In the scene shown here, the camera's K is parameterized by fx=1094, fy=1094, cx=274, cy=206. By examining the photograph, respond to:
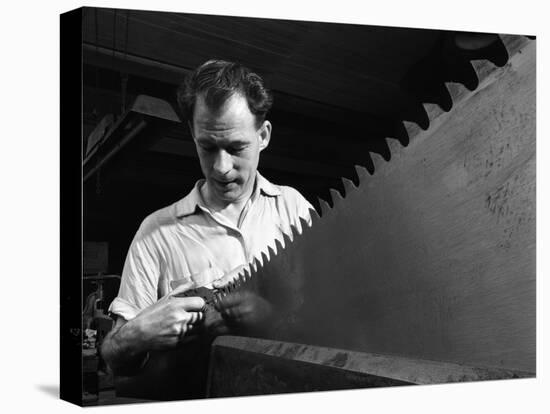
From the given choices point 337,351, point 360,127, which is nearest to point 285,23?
point 360,127

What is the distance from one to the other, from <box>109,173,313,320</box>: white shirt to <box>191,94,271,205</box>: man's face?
70 millimetres

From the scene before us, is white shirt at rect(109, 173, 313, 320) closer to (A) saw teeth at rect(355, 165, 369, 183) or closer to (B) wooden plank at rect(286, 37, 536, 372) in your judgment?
(B) wooden plank at rect(286, 37, 536, 372)

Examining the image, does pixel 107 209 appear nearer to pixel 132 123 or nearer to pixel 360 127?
pixel 132 123

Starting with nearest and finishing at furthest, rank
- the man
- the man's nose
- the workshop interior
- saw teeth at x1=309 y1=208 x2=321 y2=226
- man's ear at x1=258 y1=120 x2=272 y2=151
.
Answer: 1. the workshop interior
2. the man
3. the man's nose
4. man's ear at x1=258 y1=120 x2=272 y2=151
5. saw teeth at x1=309 y1=208 x2=321 y2=226

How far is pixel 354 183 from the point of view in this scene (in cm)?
570

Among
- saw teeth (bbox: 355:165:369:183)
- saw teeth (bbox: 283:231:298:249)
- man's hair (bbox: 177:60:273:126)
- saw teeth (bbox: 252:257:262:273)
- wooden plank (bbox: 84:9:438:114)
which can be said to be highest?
wooden plank (bbox: 84:9:438:114)

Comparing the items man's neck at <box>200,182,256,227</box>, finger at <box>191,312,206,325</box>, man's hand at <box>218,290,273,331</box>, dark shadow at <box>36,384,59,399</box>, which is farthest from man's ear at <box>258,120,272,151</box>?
dark shadow at <box>36,384,59,399</box>

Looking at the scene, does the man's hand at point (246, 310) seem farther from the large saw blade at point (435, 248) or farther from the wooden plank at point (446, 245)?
the wooden plank at point (446, 245)

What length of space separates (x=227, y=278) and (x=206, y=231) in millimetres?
256

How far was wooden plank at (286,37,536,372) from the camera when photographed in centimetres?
566

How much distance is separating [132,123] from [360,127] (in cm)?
123

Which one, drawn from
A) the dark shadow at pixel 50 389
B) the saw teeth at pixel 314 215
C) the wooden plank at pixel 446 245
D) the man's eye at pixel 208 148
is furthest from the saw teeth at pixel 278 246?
the dark shadow at pixel 50 389

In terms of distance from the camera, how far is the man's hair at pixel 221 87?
17.6ft

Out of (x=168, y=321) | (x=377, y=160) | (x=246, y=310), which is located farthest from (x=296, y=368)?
(x=377, y=160)
